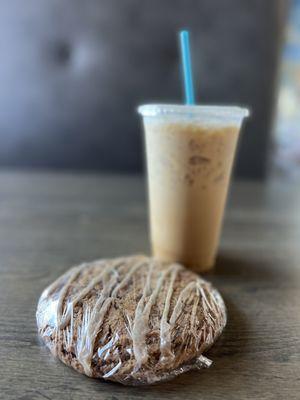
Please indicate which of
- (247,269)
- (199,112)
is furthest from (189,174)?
(247,269)

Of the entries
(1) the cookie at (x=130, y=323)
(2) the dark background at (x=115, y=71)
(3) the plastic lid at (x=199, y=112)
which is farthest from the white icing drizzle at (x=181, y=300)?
(2) the dark background at (x=115, y=71)

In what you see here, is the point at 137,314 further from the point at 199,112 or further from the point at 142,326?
the point at 199,112

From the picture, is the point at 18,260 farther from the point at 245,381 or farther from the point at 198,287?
the point at 245,381

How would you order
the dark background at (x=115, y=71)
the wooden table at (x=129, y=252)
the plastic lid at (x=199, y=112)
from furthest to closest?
the dark background at (x=115, y=71)
the plastic lid at (x=199, y=112)
the wooden table at (x=129, y=252)

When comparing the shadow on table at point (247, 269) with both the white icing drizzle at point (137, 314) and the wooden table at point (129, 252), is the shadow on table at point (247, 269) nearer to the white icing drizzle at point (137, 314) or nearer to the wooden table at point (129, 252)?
the wooden table at point (129, 252)

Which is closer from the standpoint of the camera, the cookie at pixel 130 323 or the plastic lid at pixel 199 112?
the cookie at pixel 130 323

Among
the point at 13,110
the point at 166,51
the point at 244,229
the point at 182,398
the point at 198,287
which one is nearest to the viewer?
the point at 182,398

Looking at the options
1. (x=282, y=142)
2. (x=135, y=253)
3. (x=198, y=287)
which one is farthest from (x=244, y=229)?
(x=282, y=142)
